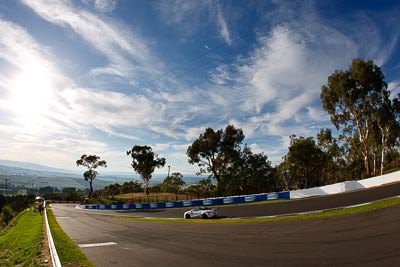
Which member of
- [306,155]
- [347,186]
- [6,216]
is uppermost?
[306,155]

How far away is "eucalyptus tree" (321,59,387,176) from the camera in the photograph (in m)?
45.3

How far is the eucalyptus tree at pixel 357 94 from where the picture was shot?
45.3 meters

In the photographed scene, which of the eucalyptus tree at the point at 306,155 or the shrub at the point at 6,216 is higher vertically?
the eucalyptus tree at the point at 306,155

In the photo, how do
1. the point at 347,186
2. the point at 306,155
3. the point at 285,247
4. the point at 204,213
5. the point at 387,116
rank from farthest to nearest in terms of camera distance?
1. the point at 306,155
2. the point at 387,116
3. the point at 347,186
4. the point at 204,213
5. the point at 285,247

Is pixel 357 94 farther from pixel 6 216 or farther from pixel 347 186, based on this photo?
pixel 6 216

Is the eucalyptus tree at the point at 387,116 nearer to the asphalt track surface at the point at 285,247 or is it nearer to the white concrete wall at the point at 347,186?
the white concrete wall at the point at 347,186

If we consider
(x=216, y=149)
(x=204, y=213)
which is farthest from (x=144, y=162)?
(x=204, y=213)

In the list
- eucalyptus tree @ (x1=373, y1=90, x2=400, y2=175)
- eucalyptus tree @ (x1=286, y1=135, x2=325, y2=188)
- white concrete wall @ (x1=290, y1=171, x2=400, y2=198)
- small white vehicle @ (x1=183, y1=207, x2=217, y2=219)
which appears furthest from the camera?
eucalyptus tree @ (x1=286, y1=135, x2=325, y2=188)

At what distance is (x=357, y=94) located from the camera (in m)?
47.2

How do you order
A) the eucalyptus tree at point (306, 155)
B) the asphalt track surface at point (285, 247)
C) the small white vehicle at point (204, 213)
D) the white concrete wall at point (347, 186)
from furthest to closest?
the eucalyptus tree at point (306, 155) → the white concrete wall at point (347, 186) → the small white vehicle at point (204, 213) → the asphalt track surface at point (285, 247)

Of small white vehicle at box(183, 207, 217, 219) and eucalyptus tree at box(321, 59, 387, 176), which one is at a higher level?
eucalyptus tree at box(321, 59, 387, 176)

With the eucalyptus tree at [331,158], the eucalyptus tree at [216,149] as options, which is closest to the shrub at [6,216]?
the eucalyptus tree at [216,149]

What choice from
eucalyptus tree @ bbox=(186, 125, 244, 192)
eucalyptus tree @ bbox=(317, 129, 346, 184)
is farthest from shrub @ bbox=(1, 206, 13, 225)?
eucalyptus tree @ bbox=(317, 129, 346, 184)

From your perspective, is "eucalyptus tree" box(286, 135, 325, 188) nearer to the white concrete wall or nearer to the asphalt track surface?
the white concrete wall
